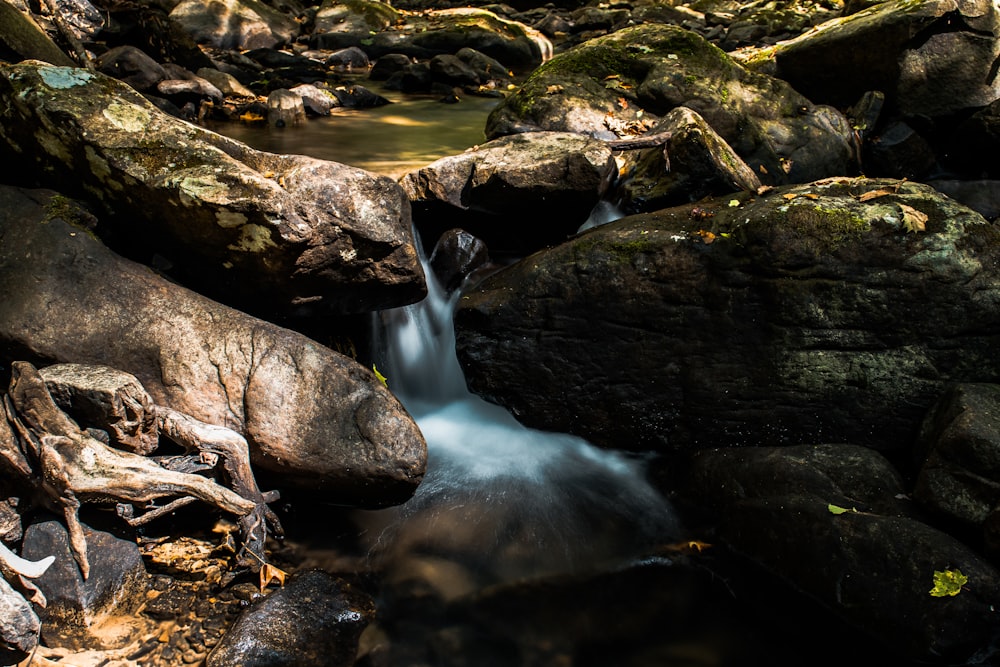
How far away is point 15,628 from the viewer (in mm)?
3469

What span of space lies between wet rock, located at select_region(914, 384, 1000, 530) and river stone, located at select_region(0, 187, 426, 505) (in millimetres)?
3488

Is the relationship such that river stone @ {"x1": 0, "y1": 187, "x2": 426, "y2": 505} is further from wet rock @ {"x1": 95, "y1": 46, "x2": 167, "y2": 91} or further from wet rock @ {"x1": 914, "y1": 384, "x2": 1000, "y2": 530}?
wet rock @ {"x1": 95, "y1": 46, "x2": 167, "y2": 91}

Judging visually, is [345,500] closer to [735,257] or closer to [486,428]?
[486,428]

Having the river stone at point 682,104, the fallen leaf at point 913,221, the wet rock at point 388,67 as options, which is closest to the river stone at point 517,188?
the river stone at point 682,104

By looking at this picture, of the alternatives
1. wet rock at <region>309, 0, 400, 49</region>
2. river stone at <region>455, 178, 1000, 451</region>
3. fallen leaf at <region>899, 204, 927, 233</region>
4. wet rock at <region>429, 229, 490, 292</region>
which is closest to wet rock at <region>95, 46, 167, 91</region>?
wet rock at <region>429, 229, 490, 292</region>

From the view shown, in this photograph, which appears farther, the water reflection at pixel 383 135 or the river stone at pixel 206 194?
the water reflection at pixel 383 135

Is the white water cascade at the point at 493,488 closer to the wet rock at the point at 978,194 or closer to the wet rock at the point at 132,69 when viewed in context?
the wet rock at the point at 978,194

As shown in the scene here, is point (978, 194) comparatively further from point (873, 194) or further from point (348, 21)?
point (348, 21)

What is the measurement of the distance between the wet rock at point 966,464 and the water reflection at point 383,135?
19.7ft

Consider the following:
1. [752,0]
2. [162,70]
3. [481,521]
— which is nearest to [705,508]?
[481,521]

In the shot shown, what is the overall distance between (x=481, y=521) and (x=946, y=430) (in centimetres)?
329

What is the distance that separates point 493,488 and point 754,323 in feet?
8.02

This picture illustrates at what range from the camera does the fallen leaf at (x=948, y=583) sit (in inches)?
165

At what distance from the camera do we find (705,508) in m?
5.46
